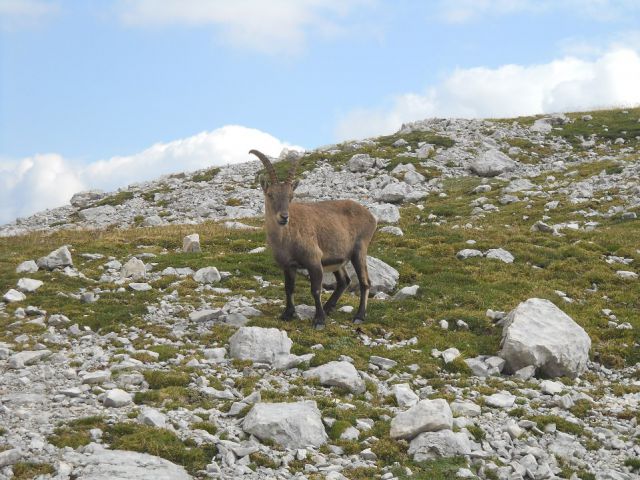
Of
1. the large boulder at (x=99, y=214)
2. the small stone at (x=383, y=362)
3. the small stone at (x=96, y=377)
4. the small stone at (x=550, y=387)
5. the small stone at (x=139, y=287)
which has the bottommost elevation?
the small stone at (x=550, y=387)

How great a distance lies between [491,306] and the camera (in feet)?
55.6

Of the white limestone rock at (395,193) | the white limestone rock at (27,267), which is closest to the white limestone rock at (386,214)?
the white limestone rock at (395,193)

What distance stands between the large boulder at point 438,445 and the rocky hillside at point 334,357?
2 centimetres

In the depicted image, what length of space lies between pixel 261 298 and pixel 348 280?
244cm

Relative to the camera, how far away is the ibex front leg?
15059mm

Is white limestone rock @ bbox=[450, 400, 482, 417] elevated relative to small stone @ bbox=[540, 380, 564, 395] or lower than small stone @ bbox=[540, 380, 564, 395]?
elevated

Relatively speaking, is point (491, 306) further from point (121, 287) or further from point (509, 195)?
point (509, 195)

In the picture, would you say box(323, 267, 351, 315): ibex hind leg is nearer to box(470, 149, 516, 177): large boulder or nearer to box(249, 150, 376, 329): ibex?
box(249, 150, 376, 329): ibex

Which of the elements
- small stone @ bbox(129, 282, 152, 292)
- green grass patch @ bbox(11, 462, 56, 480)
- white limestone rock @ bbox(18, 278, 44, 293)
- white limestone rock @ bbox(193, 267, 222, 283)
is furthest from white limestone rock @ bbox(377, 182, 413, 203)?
green grass patch @ bbox(11, 462, 56, 480)

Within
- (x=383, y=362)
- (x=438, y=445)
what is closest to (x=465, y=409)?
(x=438, y=445)

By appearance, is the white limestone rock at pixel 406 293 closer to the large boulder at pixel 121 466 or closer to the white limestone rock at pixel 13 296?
the white limestone rock at pixel 13 296

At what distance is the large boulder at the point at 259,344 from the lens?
12.7 meters

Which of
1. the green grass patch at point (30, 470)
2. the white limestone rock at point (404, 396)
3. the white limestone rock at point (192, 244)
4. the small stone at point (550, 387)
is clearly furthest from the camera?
the white limestone rock at point (192, 244)

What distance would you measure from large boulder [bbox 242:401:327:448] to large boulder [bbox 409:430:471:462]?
1370 mm
